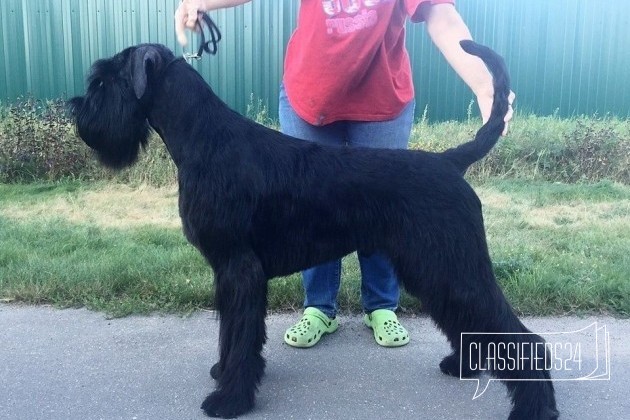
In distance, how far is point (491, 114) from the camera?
9.39 ft

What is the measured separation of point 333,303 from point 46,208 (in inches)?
144

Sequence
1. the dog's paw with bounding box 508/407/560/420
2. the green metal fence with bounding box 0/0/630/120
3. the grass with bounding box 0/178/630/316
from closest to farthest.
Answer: the dog's paw with bounding box 508/407/560/420
the grass with bounding box 0/178/630/316
the green metal fence with bounding box 0/0/630/120

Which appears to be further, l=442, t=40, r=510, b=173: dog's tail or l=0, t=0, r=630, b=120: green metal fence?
l=0, t=0, r=630, b=120: green metal fence

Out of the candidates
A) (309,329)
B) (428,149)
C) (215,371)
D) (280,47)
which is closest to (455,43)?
(309,329)

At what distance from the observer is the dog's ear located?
2.73 meters

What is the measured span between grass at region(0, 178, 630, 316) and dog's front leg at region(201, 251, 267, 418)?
3.86ft

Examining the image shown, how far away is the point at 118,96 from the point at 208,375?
145 centimetres

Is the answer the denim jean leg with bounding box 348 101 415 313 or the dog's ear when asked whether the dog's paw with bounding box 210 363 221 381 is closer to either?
the denim jean leg with bounding box 348 101 415 313

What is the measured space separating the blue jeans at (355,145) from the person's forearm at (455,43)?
1.48 ft

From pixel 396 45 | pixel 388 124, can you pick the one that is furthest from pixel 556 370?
pixel 396 45

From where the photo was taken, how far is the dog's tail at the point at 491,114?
2.79 metres

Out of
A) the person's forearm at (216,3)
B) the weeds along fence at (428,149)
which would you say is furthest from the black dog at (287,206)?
the weeds along fence at (428,149)

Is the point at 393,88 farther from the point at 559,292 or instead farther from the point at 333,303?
the point at 559,292

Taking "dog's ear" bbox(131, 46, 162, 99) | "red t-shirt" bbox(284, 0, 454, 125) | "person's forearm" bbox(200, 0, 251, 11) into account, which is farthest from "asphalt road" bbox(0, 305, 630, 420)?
"person's forearm" bbox(200, 0, 251, 11)
